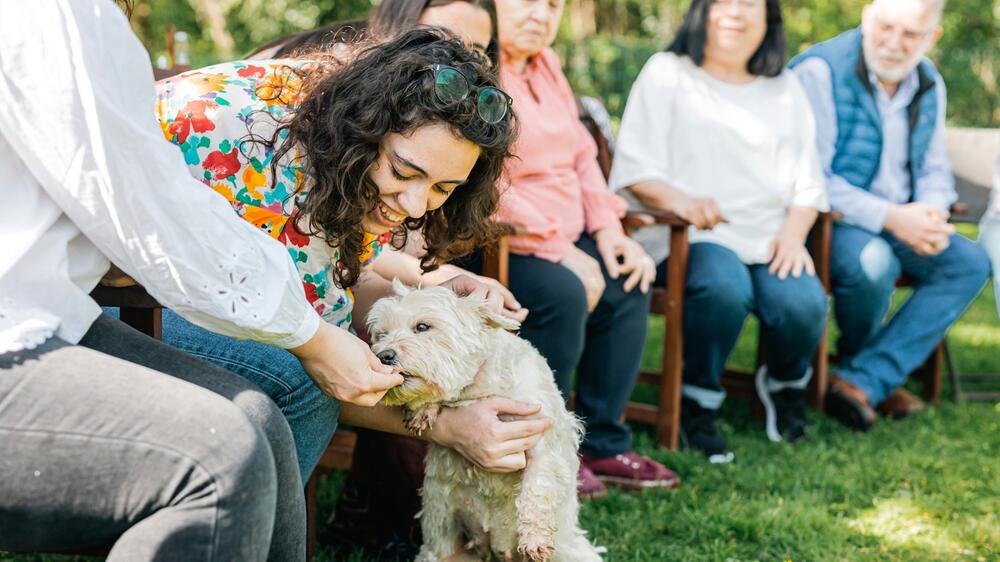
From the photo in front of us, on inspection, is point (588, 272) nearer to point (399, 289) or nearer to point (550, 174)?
point (550, 174)

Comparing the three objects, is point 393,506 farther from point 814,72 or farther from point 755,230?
point 814,72

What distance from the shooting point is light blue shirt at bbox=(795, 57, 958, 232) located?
4.61 metres

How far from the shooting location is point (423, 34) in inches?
87.0

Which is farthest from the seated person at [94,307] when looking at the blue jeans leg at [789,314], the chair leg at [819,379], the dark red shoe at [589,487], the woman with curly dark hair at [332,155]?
the chair leg at [819,379]

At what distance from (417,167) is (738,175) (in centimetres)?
260

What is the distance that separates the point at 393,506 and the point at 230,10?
11911mm

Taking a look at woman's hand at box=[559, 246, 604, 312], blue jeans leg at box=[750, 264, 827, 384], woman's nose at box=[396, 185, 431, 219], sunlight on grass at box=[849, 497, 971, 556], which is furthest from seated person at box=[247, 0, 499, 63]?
sunlight on grass at box=[849, 497, 971, 556]

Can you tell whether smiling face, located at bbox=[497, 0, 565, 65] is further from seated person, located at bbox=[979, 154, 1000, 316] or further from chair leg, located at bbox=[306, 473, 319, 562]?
seated person, located at bbox=[979, 154, 1000, 316]

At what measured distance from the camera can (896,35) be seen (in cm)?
467

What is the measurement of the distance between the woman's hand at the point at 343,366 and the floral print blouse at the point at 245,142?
0.35 m

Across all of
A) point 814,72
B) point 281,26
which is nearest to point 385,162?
point 814,72

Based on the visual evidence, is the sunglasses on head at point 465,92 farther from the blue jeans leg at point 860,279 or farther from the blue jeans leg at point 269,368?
the blue jeans leg at point 860,279

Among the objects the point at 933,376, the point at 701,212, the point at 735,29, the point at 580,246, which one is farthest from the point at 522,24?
the point at 933,376

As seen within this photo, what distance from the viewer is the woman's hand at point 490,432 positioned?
2223 millimetres
